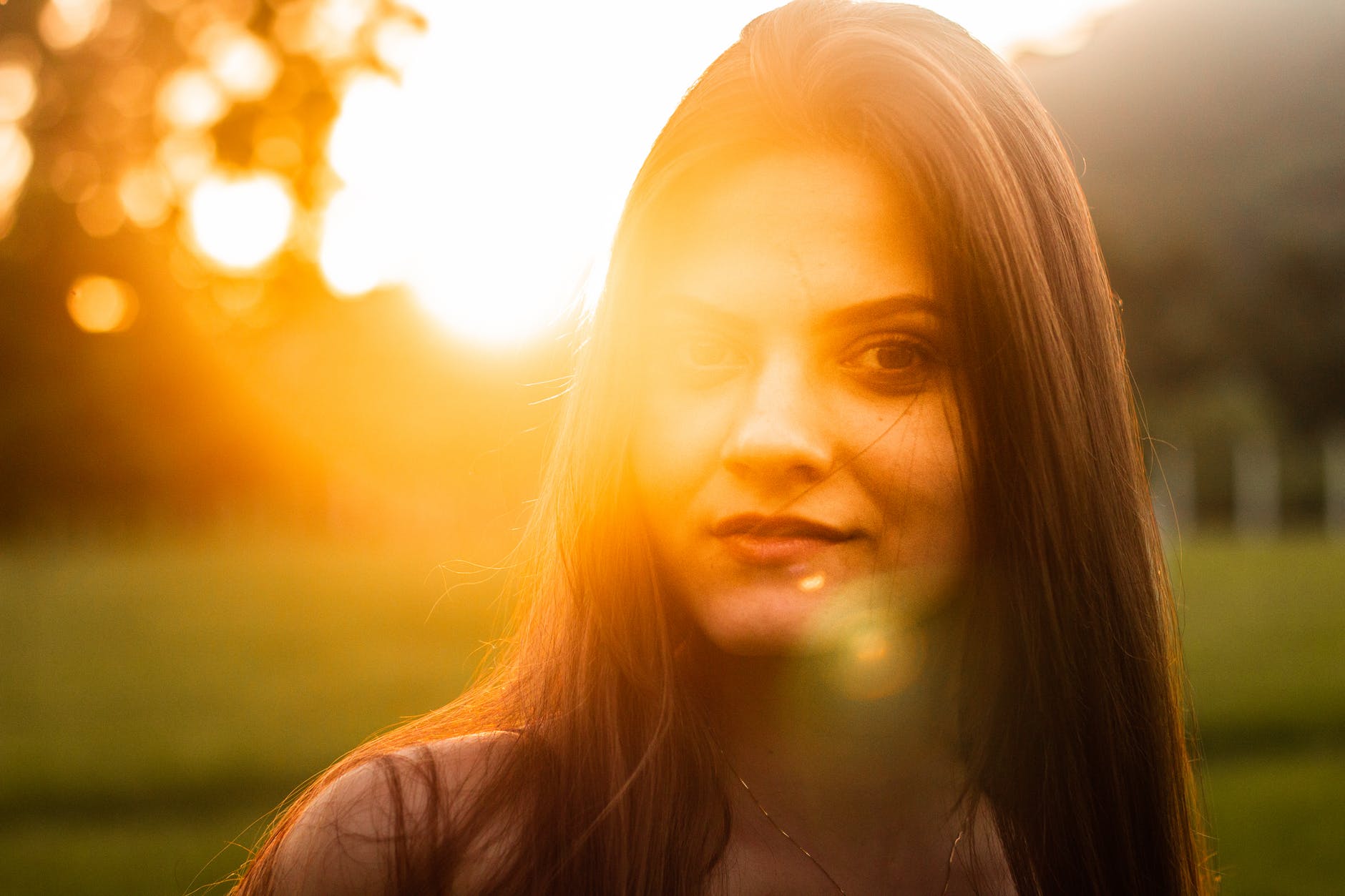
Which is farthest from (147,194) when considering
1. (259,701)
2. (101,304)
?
(259,701)

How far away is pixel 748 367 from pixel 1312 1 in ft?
146

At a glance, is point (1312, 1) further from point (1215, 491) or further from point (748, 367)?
point (748, 367)

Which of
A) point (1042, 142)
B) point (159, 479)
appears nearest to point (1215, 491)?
point (159, 479)

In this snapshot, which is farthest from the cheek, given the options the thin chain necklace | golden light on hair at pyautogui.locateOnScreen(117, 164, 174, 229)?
golden light on hair at pyautogui.locateOnScreen(117, 164, 174, 229)

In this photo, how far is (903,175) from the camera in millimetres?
1830

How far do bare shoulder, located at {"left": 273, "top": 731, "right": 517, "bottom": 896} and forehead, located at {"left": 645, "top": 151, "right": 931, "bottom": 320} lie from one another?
75cm

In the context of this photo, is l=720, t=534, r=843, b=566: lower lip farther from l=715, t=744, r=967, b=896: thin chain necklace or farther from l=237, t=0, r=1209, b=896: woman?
l=715, t=744, r=967, b=896: thin chain necklace

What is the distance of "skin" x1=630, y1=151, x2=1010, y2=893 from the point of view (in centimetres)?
172

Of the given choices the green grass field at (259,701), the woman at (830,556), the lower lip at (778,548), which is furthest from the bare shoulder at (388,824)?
the green grass field at (259,701)

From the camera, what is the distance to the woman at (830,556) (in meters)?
1.74

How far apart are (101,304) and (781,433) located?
111ft

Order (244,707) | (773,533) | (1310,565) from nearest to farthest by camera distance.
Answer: (773,533)
(244,707)
(1310,565)

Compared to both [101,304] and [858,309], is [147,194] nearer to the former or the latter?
[101,304]

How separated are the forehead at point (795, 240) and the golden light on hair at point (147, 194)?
3081cm
